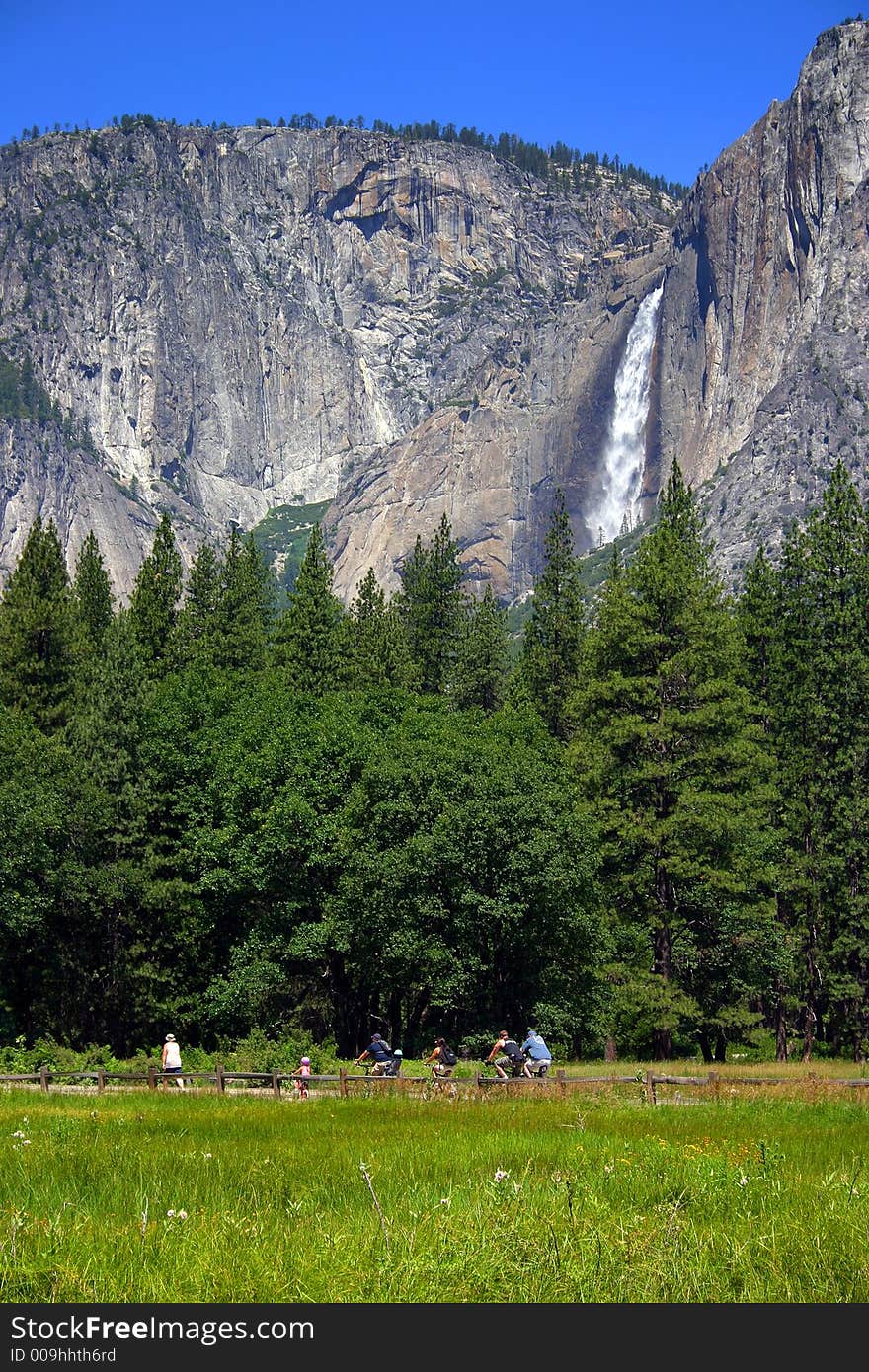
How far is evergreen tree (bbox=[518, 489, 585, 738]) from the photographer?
74375 millimetres

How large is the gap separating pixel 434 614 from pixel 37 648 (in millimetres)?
30414

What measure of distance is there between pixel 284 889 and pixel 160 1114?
25148mm

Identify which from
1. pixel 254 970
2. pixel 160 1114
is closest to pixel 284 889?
pixel 254 970

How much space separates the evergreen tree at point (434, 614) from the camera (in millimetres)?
87625

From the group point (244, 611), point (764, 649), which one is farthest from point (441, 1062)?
point (244, 611)

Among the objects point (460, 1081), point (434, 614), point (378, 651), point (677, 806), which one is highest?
point (434, 614)

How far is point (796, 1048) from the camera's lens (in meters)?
53.8

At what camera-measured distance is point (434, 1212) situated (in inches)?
532

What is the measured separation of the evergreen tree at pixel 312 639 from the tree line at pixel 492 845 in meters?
6.68

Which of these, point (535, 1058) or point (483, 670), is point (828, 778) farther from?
point (483, 670)

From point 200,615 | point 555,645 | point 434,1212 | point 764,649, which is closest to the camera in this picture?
point 434,1212

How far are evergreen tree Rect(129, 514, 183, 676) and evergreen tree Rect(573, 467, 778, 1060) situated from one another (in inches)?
1219

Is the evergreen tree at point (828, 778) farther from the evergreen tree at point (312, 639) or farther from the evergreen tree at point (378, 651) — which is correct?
the evergreen tree at point (312, 639)

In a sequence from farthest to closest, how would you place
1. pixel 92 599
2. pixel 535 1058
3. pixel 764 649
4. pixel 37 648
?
pixel 92 599 < pixel 37 648 < pixel 764 649 < pixel 535 1058
